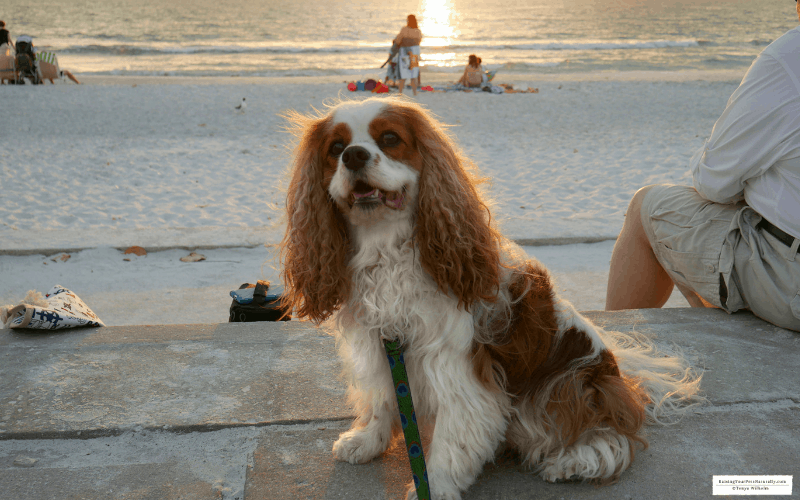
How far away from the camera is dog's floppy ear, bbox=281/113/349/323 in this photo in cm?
201

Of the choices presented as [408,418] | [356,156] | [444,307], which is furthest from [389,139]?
[408,418]

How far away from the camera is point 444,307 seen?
1977 millimetres

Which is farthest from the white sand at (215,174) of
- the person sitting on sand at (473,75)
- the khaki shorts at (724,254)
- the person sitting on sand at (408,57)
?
the person sitting on sand at (473,75)

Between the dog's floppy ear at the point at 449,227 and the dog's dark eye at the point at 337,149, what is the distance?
24 centimetres

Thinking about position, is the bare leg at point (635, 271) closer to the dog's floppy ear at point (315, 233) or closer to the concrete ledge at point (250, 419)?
the concrete ledge at point (250, 419)

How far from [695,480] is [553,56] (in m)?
32.0

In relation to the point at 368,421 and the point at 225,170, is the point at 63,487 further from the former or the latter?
the point at 225,170

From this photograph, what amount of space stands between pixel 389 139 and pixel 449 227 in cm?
33

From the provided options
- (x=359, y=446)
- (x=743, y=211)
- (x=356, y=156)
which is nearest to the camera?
(x=356, y=156)

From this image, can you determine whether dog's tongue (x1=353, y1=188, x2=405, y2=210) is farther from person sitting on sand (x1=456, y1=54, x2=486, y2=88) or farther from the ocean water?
the ocean water

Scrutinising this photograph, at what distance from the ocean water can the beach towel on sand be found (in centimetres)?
2109

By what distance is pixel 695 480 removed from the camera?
204 cm

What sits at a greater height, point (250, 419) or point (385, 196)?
point (385, 196)

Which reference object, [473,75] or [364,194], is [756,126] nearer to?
[364,194]
